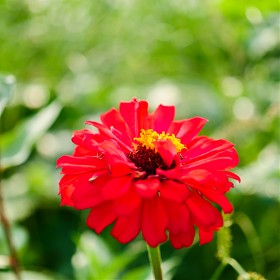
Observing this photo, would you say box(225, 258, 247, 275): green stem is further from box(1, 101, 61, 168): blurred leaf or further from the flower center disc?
box(1, 101, 61, 168): blurred leaf

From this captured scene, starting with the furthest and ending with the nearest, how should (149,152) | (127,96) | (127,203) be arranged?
(127,96), (149,152), (127,203)

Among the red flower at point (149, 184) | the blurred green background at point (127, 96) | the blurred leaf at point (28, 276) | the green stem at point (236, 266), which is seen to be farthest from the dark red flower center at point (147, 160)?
the blurred leaf at point (28, 276)

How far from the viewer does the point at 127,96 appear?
1244 mm

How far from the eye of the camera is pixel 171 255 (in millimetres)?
1018

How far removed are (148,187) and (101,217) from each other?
0.05m

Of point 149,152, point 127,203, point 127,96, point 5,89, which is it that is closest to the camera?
point 127,203

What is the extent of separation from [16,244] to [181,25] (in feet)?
2.58

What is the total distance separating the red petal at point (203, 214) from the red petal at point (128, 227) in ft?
0.15

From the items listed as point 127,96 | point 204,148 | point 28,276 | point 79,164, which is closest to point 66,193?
point 79,164

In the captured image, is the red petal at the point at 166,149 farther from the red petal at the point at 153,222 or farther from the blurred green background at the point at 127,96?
the blurred green background at the point at 127,96

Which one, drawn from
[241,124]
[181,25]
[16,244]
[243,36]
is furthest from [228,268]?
[181,25]

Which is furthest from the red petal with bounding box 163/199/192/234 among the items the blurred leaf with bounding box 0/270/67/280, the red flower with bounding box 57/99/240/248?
the blurred leaf with bounding box 0/270/67/280

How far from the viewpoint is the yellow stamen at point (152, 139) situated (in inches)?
21.6

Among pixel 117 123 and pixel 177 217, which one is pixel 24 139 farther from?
pixel 177 217
